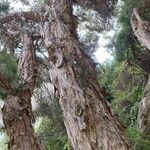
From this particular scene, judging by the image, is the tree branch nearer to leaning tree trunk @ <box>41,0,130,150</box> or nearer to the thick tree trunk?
leaning tree trunk @ <box>41,0,130,150</box>

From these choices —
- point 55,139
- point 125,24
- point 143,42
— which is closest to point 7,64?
point 55,139

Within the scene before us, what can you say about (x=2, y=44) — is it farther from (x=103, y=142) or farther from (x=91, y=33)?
(x=103, y=142)

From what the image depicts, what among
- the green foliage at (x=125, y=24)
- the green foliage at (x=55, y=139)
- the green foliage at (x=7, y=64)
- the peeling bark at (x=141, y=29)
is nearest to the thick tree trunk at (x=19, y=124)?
the green foliage at (x=7, y=64)

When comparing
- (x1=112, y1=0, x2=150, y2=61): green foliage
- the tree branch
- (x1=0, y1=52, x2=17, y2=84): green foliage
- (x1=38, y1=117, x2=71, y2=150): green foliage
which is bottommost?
(x1=38, y1=117, x2=71, y2=150): green foliage

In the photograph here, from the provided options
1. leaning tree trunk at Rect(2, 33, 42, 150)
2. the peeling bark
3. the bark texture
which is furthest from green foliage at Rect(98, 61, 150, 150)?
leaning tree trunk at Rect(2, 33, 42, 150)

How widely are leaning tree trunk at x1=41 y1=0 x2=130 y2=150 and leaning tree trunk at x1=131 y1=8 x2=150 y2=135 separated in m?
2.01

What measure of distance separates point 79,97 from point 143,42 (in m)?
3.94

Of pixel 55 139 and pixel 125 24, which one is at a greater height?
pixel 125 24

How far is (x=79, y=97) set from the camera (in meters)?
5.87

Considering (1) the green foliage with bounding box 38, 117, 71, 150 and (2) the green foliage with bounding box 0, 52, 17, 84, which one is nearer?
(2) the green foliage with bounding box 0, 52, 17, 84

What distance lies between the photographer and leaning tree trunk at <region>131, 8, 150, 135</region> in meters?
9.16

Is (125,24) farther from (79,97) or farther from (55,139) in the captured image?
(79,97)

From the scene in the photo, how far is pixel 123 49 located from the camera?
42.0ft

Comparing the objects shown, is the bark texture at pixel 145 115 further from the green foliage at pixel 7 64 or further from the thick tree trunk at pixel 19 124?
the thick tree trunk at pixel 19 124
